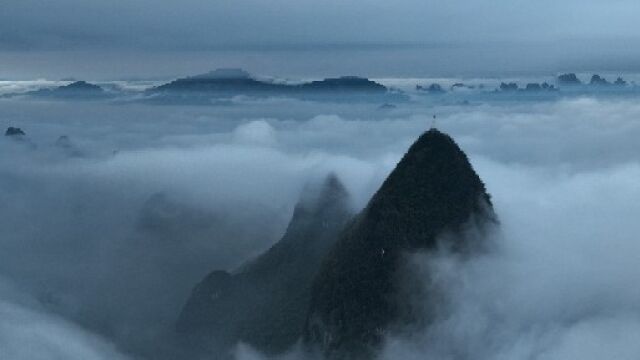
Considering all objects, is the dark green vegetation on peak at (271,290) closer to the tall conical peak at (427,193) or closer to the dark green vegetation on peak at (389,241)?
the dark green vegetation on peak at (389,241)

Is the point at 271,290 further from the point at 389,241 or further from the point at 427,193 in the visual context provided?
the point at 427,193

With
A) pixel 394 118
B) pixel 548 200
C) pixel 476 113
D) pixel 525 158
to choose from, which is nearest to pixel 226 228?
pixel 548 200

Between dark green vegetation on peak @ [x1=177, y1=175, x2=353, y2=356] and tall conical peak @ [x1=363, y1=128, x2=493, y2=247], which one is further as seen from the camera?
dark green vegetation on peak @ [x1=177, y1=175, x2=353, y2=356]

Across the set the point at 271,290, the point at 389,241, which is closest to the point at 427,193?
the point at 389,241

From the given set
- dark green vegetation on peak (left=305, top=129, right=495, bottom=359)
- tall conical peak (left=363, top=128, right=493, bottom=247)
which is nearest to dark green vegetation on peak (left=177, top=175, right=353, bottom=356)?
dark green vegetation on peak (left=305, top=129, right=495, bottom=359)

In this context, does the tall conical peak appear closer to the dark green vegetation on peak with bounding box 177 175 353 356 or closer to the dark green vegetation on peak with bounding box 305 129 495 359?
the dark green vegetation on peak with bounding box 305 129 495 359

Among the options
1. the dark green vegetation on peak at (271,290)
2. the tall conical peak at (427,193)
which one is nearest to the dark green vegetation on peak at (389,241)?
the tall conical peak at (427,193)
